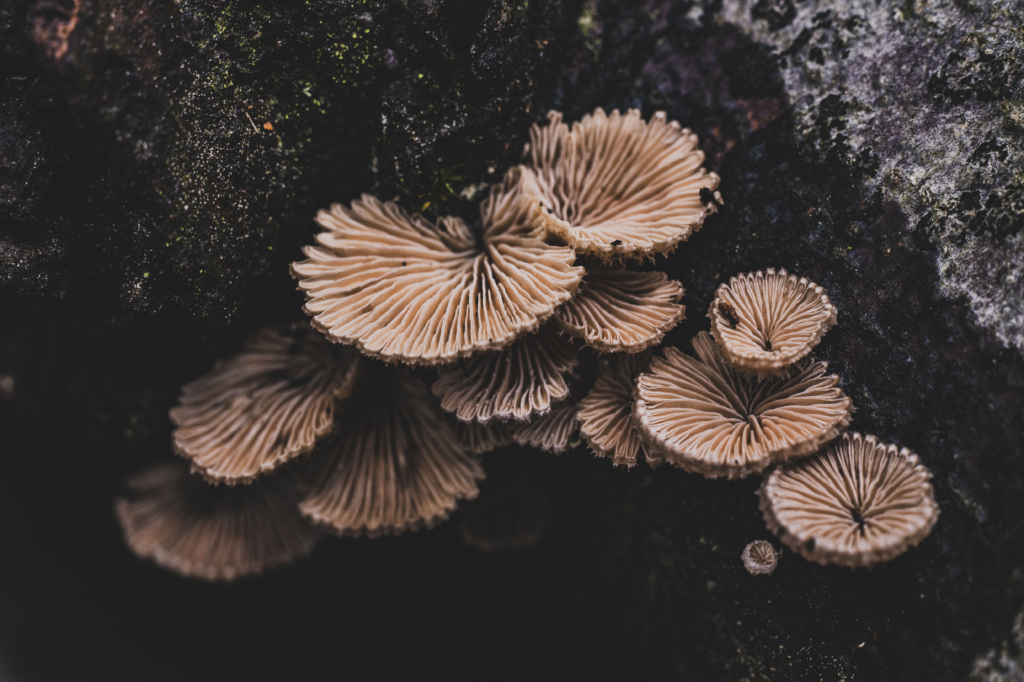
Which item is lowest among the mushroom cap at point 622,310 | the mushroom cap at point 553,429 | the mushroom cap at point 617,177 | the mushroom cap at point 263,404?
the mushroom cap at point 263,404

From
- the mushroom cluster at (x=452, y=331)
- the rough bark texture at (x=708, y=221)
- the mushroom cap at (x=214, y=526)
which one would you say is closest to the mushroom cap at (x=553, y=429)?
the mushroom cluster at (x=452, y=331)

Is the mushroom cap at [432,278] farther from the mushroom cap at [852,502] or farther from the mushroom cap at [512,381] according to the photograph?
the mushroom cap at [852,502]

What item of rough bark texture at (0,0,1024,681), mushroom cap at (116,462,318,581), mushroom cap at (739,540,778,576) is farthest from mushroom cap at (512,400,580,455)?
mushroom cap at (116,462,318,581)

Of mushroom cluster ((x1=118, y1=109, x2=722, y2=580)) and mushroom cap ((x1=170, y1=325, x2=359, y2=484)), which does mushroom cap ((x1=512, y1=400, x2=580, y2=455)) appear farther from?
mushroom cap ((x1=170, y1=325, x2=359, y2=484))

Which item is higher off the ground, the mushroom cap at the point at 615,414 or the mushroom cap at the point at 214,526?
the mushroom cap at the point at 615,414

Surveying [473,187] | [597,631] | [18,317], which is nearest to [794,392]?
[473,187]

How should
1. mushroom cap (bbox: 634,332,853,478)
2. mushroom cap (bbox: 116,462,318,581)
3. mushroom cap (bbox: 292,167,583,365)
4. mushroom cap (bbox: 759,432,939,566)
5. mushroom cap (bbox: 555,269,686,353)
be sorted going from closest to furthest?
mushroom cap (bbox: 759,432,939,566), mushroom cap (bbox: 634,332,853,478), mushroom cap (bbox: 292,167,583,365), mushroom cap (bbox: 555,269,686,353), mushroom cap (bbox: 116,462,318,581)

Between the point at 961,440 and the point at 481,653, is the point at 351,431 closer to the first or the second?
the point at 481,653
